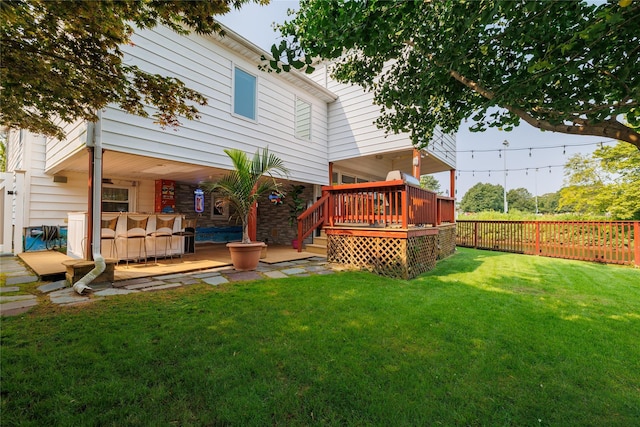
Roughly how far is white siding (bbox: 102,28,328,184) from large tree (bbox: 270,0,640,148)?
3813 mm

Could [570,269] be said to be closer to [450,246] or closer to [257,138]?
[450,246]

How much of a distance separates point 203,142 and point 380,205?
4334mm

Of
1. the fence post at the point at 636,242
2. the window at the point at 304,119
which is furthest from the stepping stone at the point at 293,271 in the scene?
the fence post at the point at 636,242

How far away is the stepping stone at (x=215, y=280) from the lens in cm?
466

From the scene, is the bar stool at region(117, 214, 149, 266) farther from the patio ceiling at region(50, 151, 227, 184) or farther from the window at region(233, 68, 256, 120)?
the window at region(233, 68, 256, 120)

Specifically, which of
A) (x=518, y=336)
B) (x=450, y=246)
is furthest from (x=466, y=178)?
(x=518, y=336)

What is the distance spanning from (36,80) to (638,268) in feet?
41.8

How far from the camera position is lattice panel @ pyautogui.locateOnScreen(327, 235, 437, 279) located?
5.52 m

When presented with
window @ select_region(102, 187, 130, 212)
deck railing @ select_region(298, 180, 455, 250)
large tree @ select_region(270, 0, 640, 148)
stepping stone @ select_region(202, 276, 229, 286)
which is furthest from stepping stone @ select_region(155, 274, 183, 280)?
window @ select_region(102, 187, 130, 212)

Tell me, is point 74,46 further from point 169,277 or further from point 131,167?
point 131,167

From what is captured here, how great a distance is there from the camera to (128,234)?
5945 millimetres

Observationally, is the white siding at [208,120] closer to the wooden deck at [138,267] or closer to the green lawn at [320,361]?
the wooden deck at [138,267]

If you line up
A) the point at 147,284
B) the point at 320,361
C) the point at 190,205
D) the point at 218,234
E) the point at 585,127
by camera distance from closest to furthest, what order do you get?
the point at 320,361, the point at 585,127, the point at 147,284, the point at 190,205, the point at 218,234

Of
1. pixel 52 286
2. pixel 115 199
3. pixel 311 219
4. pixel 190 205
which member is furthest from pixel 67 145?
pixel 311 219
